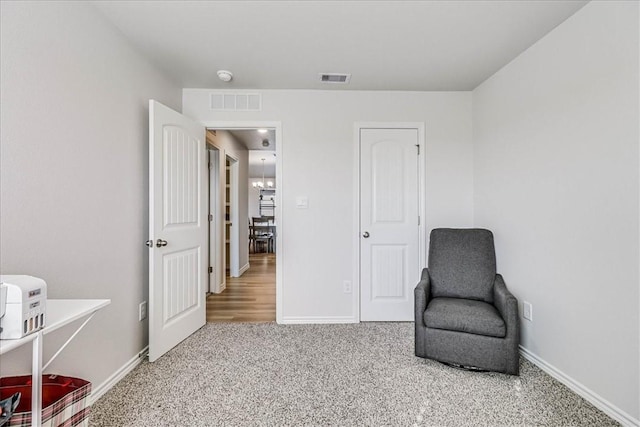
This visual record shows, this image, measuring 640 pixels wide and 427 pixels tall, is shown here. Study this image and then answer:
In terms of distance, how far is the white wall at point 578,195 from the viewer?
5.27 feet

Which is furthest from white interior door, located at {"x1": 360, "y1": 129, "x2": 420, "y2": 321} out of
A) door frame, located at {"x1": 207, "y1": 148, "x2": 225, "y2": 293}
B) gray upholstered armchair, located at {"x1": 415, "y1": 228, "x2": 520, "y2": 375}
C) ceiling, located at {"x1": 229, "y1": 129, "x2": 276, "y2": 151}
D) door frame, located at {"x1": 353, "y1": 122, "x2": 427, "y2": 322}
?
door frame, located at {"x1": 207, "y1": 148, "x2": 225, "y2": 293}

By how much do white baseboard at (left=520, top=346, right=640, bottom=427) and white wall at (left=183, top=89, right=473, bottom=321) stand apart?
135 centimetres

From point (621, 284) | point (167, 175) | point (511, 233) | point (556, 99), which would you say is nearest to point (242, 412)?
point (167, 175)

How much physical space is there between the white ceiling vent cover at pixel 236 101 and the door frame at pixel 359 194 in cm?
101

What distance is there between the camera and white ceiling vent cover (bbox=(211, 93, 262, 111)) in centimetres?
303

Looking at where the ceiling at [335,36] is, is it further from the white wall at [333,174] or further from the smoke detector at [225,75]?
the white wall at [333,174]

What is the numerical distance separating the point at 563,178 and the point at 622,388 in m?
1.22

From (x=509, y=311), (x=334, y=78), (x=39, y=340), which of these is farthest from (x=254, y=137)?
(x=39, y=340)

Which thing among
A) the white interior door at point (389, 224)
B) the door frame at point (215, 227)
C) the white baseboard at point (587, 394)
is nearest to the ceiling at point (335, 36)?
the white interior door at point (389, 224)

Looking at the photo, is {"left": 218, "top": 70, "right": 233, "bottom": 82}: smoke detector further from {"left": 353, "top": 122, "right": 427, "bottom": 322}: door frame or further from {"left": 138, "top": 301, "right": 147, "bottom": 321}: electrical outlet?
{"left": 138, "top": 301, "right": 147, "bottom": 321}: electrical outlet

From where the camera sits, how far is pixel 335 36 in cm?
213

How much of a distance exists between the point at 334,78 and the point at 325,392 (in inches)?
99.5

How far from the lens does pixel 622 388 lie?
5.33ft

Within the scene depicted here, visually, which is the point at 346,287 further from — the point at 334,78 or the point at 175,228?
the point at 334,78
